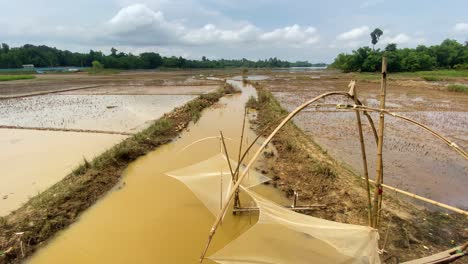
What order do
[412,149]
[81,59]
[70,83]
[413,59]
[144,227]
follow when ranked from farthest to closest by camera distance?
[81,59] < [413,59] < [70,83] < [412,149] < [144,227]

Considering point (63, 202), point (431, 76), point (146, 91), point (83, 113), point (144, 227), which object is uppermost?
point (431, 76)

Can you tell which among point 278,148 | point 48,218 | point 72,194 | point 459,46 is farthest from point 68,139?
point 459,46

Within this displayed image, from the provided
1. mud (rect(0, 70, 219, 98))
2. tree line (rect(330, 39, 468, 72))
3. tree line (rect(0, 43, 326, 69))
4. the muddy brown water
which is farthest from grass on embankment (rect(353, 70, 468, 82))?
tree line (rect(0, 43, 326, 69))

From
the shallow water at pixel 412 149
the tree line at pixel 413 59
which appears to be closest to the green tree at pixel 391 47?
the tree line at pixel 413 59

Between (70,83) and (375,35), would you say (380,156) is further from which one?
(375,35)

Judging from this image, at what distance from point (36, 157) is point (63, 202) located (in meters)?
3.45

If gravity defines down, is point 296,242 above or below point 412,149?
above

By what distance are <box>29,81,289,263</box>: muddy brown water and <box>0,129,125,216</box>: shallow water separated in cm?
158

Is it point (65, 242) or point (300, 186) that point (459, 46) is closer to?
point (300, 186)

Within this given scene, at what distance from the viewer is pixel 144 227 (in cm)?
442

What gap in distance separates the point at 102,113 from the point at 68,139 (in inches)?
193

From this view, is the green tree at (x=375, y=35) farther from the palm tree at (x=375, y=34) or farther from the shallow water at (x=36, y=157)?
the shallow water at (x=36, y=157)

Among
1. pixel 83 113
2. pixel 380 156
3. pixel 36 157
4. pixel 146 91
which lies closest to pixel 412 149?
pixel 380 156

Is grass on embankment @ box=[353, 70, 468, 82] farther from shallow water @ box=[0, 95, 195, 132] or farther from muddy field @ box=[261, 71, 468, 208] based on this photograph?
shallow water @ box=[0, 95, 195, 132]
